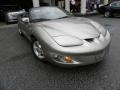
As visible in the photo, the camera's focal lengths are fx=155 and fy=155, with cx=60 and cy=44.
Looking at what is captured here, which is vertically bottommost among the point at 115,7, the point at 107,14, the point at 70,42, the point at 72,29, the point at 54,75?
the point at 54,75

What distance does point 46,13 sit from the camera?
4699 mm

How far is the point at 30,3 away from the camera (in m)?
14.2

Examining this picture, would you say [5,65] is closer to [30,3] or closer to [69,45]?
[69,45]

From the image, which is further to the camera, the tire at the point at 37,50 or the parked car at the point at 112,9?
the parked car at the point at 112,9

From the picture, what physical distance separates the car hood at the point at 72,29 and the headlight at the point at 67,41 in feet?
0.43

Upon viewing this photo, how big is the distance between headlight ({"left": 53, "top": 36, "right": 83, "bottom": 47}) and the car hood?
0.43ft

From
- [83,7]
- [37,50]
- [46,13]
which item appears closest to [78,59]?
[37,50]

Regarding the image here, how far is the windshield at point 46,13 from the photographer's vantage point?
4.52 metres

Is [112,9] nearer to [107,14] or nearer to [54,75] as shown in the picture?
[107,14]

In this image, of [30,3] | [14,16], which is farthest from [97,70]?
[30,3]

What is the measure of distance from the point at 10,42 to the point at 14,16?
194 inches

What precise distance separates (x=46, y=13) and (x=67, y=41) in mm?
1881

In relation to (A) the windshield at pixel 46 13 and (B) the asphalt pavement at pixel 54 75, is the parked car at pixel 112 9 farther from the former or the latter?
(B) the asphalt pavement at pixel 54 75

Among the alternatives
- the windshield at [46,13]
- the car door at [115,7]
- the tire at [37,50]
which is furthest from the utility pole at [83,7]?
the tire at [37,50]
